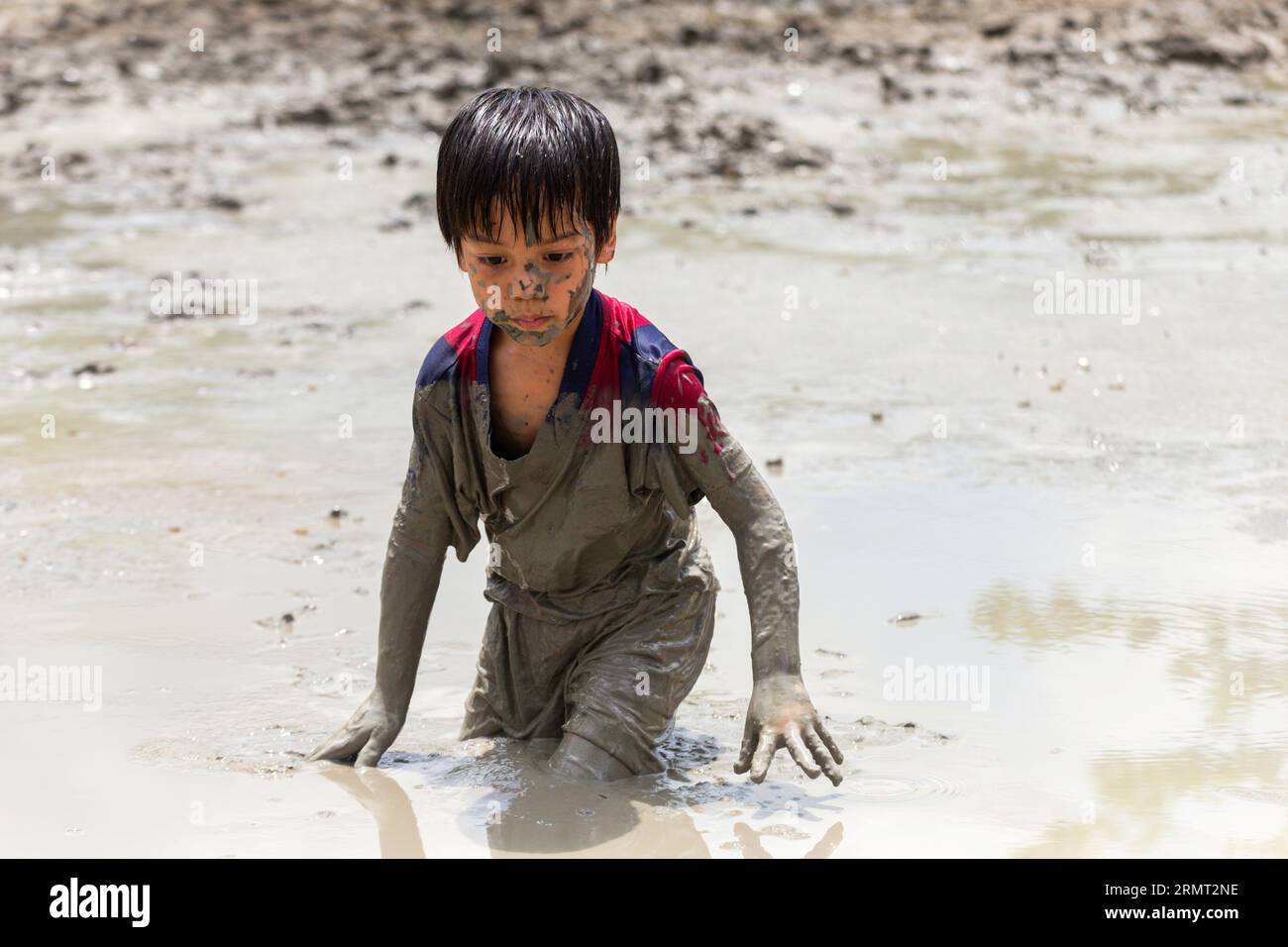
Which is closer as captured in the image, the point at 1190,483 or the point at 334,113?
the point at 1190,483

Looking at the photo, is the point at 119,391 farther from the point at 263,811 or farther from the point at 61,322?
the point at 263,811

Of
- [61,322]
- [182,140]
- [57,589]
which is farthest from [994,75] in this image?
[57,589]

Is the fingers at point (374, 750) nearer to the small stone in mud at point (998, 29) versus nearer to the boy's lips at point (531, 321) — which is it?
the boy's lips at point (531, 321)

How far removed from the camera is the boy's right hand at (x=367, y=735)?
322cm

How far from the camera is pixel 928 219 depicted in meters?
8.54

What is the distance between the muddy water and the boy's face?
0.82 metres

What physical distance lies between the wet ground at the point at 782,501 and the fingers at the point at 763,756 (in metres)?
0.15

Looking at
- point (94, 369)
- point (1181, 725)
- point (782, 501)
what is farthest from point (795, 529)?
point (94, 369)

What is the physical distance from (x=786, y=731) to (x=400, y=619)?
2.53 feet

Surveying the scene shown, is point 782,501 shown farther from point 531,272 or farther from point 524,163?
point 524,163

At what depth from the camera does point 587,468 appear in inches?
122

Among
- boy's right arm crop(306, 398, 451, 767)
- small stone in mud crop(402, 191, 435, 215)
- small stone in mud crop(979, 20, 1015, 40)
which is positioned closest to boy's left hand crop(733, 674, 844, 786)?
boy's right arm crop(306, 398, 451, 767)

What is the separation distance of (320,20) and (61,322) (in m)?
8.63
